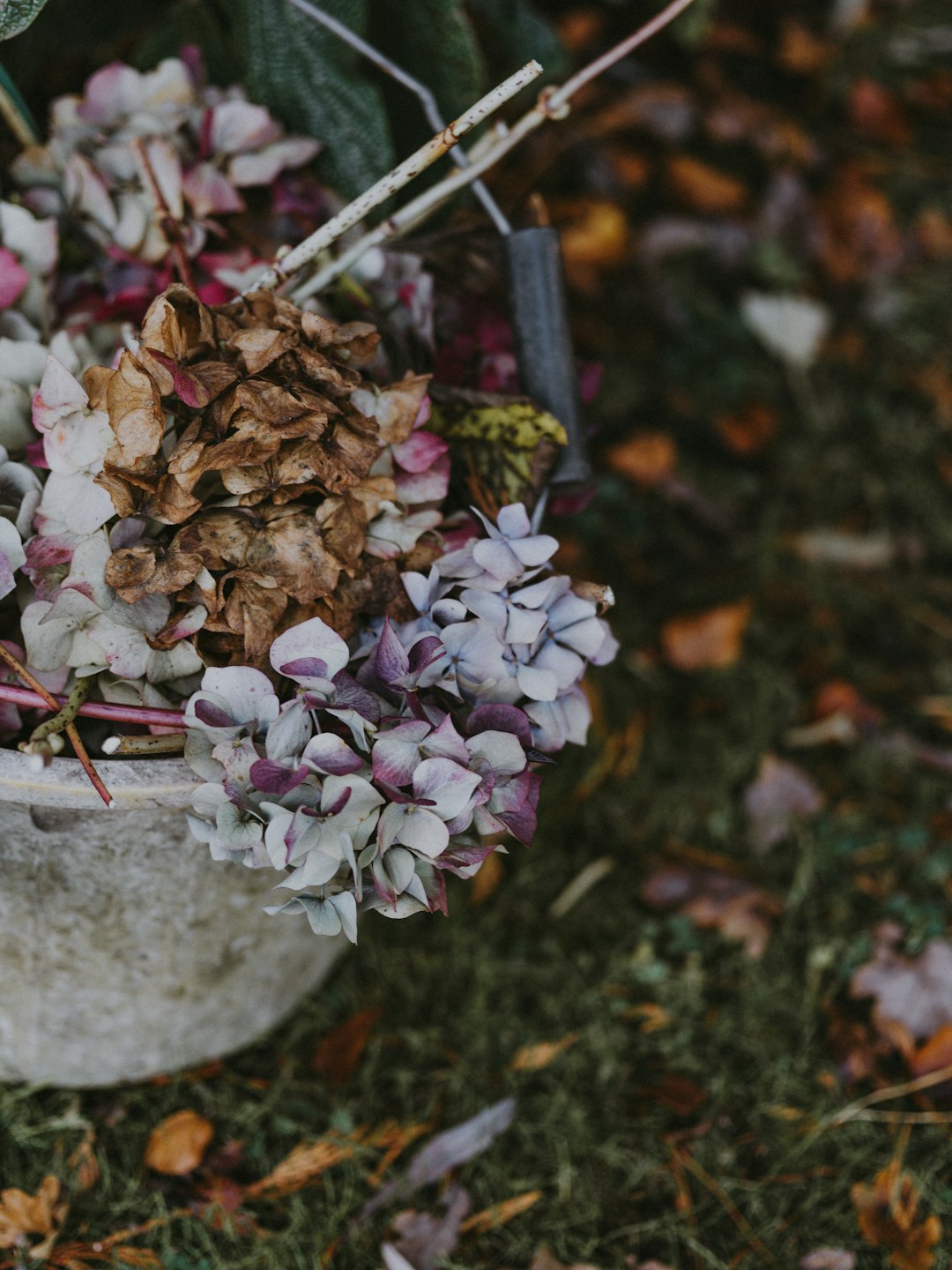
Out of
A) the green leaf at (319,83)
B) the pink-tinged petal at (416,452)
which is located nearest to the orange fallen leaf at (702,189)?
the green leaf at (319,83)

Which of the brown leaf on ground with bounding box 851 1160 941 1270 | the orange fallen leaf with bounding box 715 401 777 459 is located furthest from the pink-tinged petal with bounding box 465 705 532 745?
the orange fallen leaf with bounding box 715 401 777 459

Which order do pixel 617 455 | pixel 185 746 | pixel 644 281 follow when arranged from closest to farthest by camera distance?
1. pixel 185 746
2. pixel 617 455
3. pixel 644 281

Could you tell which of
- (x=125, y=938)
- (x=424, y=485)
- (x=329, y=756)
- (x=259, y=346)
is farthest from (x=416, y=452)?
(x=125, y=938)

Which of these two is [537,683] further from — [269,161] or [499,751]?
[269,161]

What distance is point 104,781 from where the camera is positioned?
76cm

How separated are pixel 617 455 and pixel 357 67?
84cm

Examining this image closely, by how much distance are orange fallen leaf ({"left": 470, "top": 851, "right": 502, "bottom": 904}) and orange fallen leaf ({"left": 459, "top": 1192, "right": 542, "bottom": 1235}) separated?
346 millimetres

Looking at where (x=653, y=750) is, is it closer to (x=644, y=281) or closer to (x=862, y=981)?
(x=862, y=981)

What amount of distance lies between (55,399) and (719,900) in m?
0.96

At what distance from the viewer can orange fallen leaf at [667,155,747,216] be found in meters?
2.01

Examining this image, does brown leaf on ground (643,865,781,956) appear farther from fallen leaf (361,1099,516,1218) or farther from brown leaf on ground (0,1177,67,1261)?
brown leaf on ground (0,1177,67,1261)

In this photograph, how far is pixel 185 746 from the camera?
0.74m

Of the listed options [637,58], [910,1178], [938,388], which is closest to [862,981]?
[910,1178]

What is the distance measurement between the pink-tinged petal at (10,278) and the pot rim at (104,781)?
368 mm
